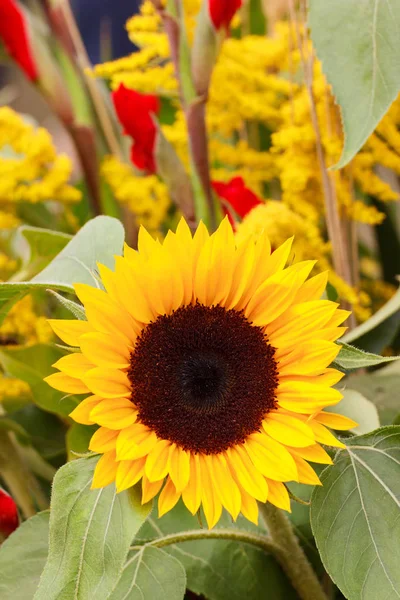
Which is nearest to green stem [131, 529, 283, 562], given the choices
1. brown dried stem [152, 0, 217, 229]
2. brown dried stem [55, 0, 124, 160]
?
brown dried stem [152, 0, 217, 229]

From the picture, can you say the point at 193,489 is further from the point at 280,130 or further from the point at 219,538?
the point at 280,130

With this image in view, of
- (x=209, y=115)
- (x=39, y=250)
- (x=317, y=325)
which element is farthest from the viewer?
(x=209, y=115)

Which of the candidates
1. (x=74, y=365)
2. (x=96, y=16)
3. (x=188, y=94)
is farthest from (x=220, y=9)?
(x=96, y=16)

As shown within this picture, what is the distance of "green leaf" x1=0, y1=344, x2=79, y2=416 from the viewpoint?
422 millimetres

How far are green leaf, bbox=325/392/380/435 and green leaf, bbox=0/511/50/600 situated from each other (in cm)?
15

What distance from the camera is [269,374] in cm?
30

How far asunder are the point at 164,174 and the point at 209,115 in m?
0.08

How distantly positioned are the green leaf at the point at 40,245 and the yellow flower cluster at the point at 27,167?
0.11m

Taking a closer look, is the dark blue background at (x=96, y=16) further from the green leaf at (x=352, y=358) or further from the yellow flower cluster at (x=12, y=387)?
the green leaf at (x=352, y=358)

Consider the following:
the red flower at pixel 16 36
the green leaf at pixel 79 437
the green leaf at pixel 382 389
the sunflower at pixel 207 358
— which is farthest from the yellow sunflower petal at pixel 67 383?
the red flower at pixel 16 36

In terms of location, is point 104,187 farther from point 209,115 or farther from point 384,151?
point 384,151

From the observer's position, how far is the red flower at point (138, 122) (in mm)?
454

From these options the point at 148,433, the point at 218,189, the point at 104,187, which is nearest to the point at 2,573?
the point at 148,433

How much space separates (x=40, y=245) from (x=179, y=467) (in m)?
0.19
